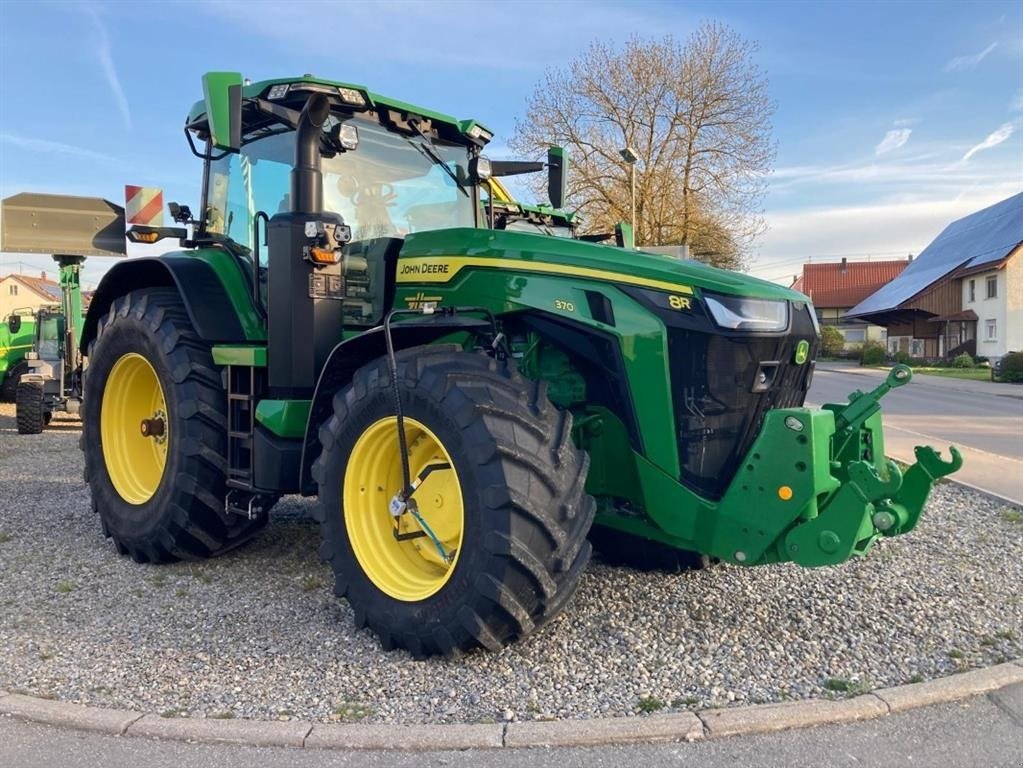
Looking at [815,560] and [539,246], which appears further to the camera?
[539,246]

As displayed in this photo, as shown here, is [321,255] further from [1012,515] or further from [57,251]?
[57,251]

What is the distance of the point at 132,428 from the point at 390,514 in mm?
2787

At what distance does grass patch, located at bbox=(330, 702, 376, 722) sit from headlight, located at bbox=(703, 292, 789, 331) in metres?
2.17

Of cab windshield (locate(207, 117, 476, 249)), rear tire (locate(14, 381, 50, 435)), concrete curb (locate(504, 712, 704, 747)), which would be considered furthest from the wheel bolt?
rear tire (locate(14, 381, 50, 435))

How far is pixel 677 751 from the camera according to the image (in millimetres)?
2994

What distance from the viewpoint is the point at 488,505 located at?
3406mm

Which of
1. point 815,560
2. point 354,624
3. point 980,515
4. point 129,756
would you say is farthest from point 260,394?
point 980,515

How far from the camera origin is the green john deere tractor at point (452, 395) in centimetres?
351

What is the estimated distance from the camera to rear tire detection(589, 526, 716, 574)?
494cm

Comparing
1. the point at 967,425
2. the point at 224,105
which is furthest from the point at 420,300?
the point at 967,425

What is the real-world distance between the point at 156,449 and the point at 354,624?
260 cm

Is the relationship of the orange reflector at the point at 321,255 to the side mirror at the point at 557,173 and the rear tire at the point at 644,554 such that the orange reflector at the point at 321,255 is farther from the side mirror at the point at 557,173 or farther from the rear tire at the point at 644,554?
the rear tire at the point at 644,554

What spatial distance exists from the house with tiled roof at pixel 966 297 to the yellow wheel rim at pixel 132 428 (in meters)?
Answer: 42.0

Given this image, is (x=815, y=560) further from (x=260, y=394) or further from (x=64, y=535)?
(x=64, y=535)
